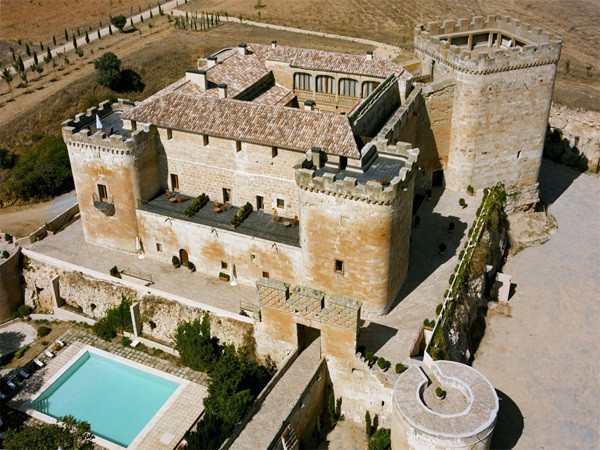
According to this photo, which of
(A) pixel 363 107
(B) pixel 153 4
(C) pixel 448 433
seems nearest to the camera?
(C) pixel 448 433

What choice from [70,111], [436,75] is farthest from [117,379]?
[70,111]

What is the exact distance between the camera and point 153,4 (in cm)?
9656

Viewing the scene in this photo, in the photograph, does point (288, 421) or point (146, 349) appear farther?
point (146, 349)

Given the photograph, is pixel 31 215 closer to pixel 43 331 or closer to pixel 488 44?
pixel 43 331

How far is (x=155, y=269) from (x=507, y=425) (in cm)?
2330

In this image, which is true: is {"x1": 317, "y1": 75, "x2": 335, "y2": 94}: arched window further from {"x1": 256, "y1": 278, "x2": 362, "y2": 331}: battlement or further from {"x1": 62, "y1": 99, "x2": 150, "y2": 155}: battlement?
{"x1": 256, "y1": 278, "x2": 362, "y2": 331}: battlement

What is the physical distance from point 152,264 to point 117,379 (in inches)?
322

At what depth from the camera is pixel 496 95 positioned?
42.3m

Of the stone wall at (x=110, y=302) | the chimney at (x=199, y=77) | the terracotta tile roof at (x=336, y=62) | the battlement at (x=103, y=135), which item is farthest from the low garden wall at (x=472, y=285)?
the battlement at (x=103, y=135)

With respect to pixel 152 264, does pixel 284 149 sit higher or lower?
higher

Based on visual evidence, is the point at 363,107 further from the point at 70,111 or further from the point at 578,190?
the point at 70,111

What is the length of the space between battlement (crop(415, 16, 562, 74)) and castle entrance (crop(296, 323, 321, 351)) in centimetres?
2156

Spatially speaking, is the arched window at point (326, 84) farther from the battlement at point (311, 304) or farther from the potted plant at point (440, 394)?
the potted plant at point (440, 394)

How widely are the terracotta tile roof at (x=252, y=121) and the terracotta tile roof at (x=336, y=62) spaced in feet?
28.8
